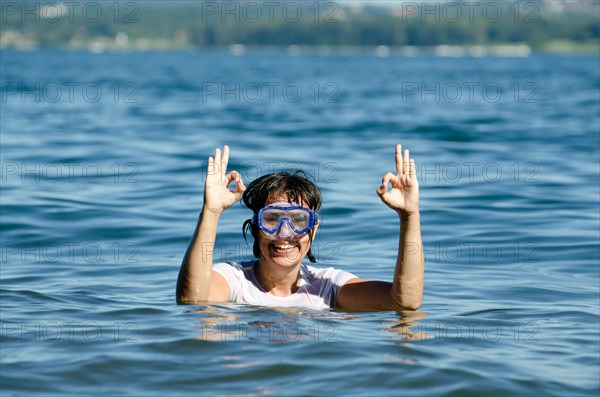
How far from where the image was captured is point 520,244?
396 inches

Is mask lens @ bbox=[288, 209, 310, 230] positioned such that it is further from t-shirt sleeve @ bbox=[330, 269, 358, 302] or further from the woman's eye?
t-shirt sleeve @ bbox=[330, 269, 358, 302]

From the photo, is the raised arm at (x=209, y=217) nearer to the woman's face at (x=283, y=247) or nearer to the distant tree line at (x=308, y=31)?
the woman's face at (x=283, y=247)

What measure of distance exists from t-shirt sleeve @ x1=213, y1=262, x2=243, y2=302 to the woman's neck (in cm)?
14

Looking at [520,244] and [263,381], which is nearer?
[263,381]

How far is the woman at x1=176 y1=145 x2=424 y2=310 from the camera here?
579 cm

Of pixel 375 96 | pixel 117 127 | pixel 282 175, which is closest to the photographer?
pixel 282 175

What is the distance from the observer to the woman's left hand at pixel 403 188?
222 inches

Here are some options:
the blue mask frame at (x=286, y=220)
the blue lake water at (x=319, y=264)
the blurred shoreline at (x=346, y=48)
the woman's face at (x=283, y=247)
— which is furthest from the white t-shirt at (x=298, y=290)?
the blurred shoreline at (x=346, y=48)

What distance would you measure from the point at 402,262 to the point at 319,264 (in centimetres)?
328

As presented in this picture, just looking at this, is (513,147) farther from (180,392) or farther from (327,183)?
(180,392)

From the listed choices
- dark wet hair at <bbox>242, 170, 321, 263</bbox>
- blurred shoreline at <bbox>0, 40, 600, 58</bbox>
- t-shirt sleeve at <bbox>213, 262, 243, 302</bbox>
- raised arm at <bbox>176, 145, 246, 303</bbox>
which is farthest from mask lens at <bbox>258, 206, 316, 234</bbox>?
blurred shoreline at <bbox>0, 40, 600, 58</bbox>

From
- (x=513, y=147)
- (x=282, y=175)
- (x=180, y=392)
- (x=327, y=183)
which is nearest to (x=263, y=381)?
(x=180, y=392)

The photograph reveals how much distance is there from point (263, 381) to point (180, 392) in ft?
1.54

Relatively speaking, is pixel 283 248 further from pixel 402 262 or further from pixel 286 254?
pixel 402 262
